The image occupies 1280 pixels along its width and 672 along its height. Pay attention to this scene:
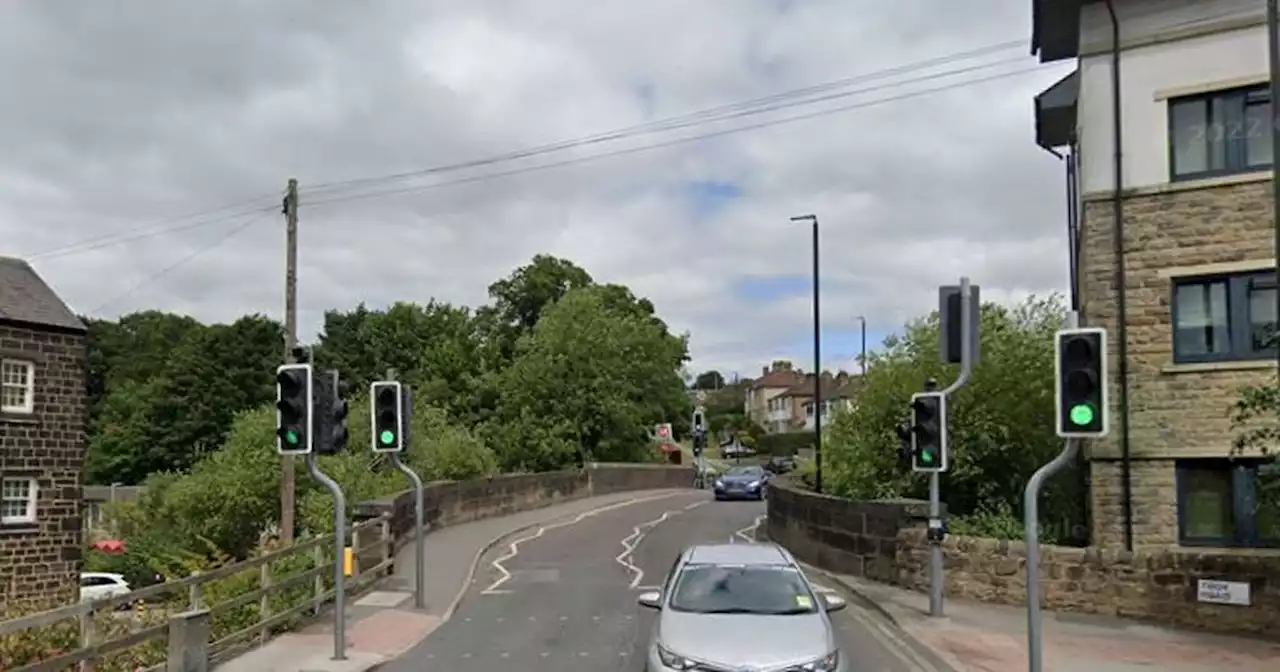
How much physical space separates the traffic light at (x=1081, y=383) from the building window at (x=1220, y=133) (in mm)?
9615

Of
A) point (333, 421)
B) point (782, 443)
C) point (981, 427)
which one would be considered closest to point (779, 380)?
point (782, 443)

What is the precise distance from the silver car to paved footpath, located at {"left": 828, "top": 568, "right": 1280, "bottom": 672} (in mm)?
2699

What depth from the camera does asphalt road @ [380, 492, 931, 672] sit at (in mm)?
13984

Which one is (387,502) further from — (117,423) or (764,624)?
(117,423)

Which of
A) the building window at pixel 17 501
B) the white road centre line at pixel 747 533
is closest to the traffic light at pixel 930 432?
the white road centre line at pixel 747 533

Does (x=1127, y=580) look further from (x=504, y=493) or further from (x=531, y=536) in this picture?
(x=504, y=493)

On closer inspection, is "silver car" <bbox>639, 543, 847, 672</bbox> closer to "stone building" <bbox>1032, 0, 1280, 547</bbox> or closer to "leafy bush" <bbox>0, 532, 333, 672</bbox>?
"leafy bush" <bbox>0, 532, 333, 672</bbox>

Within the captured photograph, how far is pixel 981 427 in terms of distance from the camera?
75.0 feet

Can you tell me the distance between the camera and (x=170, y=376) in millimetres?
83125

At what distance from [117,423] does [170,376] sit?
1063 cm

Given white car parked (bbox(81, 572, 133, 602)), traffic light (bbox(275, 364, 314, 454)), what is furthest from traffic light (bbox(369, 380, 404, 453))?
white car parked (bbox(81, 572, 133, 602))

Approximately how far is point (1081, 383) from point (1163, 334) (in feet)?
30.1

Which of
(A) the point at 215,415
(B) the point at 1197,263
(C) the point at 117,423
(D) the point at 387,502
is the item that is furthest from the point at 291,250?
(C) the point at 117,423

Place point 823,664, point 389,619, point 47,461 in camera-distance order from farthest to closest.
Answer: point 47,461 → point 389,619 → point 823,664
